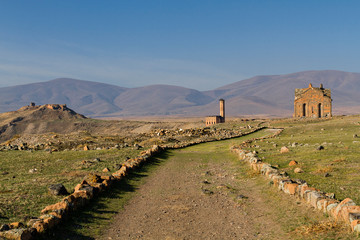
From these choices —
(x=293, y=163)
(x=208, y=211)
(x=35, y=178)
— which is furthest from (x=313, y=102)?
(x=208, y=211)

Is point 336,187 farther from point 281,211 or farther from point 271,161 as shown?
point 271,161

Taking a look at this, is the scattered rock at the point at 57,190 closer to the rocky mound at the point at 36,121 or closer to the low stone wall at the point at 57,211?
the low stone wall at the point at 57,211

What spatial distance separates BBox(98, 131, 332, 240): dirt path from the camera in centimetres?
1057

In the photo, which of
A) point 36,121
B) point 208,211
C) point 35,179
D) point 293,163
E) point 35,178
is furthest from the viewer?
point 36,121

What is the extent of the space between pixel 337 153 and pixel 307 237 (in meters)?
13.5

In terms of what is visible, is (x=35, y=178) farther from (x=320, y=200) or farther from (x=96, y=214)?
(x=320, y=200)

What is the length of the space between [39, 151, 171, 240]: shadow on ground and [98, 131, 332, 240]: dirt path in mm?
360

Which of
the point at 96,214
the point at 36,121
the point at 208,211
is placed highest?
the point at 36,121

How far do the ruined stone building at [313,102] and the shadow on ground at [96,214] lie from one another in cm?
6365

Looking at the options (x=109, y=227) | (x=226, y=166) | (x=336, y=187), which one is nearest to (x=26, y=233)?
(x=109, y=227)

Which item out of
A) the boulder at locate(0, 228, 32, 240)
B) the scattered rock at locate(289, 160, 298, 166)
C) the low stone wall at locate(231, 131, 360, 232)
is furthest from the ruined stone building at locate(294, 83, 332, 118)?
the boulder at locate(0, 228, 32, 240)

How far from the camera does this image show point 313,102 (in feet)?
248

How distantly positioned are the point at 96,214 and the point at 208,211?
3.83 metres

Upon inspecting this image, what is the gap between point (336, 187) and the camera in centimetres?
1376
